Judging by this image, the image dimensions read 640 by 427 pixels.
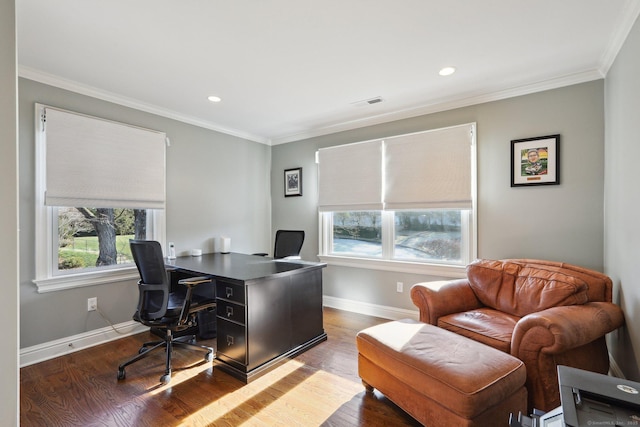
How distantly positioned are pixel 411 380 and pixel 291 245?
235 cm

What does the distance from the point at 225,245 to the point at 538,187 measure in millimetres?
3626

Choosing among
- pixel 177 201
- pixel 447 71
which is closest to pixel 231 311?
pixel 177 201

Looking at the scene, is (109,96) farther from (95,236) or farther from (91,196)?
(95,236)

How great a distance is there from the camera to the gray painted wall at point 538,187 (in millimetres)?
2574

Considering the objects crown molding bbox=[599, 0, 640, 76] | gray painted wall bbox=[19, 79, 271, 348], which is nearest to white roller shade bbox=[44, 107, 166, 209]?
gray painted wall bbox=[19, 79, 271, 348]

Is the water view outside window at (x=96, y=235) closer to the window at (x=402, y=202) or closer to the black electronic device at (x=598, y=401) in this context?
the window at (x=402, y=202)

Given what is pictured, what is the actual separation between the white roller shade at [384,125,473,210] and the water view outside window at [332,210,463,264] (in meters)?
0.18

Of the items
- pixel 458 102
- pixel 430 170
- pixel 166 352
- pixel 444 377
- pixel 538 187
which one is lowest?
pixel 166 352

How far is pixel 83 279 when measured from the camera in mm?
2865

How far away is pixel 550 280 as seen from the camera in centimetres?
228

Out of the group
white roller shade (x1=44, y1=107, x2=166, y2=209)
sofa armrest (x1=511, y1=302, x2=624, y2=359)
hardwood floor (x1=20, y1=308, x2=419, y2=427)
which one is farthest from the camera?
white roller shade (x1=44, y1=107, x2=166, y2=209)

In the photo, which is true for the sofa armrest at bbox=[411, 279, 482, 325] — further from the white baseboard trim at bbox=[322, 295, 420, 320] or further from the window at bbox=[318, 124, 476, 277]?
the white baseboard trim at bbox=[322, 295, 420, 320]

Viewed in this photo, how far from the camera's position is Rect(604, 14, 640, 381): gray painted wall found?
182cm

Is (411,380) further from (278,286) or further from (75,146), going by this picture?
(75,146)
